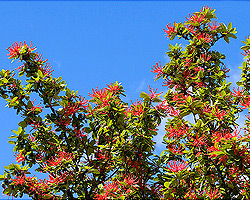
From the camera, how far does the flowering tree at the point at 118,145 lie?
29.2 feet

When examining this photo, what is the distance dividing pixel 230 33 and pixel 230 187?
509 cm

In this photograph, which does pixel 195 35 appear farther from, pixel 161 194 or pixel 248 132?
pixel 161 194

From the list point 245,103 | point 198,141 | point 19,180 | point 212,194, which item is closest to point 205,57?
point 245,103

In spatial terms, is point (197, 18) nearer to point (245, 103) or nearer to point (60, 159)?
point (245, 103)

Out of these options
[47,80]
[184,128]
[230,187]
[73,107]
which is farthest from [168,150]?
[47,80]

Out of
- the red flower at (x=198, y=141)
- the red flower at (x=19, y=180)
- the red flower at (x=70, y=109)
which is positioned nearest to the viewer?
the red flower at (x=19, y=180)

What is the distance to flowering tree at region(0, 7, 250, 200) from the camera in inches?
350

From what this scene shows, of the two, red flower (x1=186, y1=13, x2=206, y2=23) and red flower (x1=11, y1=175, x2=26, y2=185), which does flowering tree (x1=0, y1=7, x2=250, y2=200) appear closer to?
red flower (x1=11, y1=175, x2=26, y2=185)

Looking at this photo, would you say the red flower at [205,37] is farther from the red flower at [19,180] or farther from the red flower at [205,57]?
the red flower at [19,180]

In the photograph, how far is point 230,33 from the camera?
1175cm

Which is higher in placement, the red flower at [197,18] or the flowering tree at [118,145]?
the red flower at [197,18]

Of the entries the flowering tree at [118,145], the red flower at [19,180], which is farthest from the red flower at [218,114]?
the red flower at [19,180]

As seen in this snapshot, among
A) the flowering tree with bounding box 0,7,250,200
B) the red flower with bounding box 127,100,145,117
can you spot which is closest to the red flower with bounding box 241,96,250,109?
the flowering tree with bounding box 0,7,250,200

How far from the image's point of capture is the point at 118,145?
369 inches
